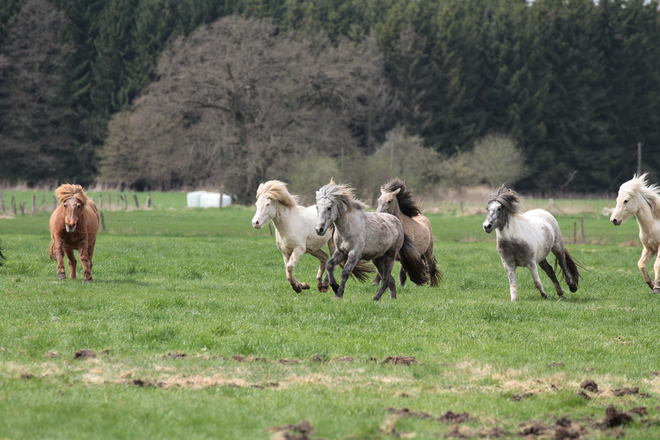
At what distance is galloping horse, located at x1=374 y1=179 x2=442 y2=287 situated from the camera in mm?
14062

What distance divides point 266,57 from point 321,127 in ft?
26.3

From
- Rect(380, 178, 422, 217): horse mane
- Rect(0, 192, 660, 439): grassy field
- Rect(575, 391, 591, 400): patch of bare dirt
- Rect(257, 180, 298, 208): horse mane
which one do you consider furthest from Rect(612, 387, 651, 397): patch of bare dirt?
Rect(380, 178, 422, 217): horse mane

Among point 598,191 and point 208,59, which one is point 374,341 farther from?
point 598,191

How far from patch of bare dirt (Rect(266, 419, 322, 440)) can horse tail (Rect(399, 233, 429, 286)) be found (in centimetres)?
750

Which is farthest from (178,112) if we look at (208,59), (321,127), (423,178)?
(423,178)

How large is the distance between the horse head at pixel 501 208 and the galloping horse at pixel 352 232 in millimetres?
1470

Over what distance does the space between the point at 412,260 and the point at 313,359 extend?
530 cm

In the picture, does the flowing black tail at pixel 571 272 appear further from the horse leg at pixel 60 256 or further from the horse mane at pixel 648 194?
the horse leg at pixel 60 256

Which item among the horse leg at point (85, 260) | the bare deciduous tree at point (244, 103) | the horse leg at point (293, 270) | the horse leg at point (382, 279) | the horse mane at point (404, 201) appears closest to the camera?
the horse leg at point (382, 279)

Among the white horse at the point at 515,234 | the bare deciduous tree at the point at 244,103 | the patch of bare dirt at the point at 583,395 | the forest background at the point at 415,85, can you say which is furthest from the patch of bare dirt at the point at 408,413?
the forest background at the point at 415,85

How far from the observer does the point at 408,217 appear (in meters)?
14.6

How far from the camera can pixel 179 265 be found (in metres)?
17.0

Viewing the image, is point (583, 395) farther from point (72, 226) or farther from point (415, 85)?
point (415, 85)

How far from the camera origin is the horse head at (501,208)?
11.9 m
